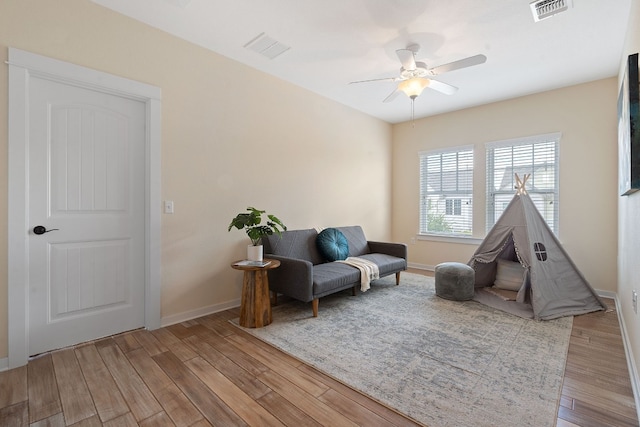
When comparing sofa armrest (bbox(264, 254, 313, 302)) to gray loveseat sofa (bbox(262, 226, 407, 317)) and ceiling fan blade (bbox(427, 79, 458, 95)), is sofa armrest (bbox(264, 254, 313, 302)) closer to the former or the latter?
gray loveseat sofa (bbox(262, 226, 407, 317))

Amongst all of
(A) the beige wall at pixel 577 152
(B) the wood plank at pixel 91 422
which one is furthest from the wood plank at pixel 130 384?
(A) the beige wall at pixel 577 152

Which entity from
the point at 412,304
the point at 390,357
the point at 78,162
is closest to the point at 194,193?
the point at 78,162

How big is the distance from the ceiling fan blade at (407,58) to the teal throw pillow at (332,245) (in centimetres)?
218

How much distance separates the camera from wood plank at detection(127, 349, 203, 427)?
1.71 m

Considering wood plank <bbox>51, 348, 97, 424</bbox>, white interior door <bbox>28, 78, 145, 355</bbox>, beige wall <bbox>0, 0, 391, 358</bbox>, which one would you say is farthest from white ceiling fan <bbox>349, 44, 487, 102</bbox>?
wood plank <bbox>51, 348, 97, 424</bbox>

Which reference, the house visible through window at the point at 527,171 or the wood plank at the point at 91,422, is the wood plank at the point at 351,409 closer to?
the wood plank at the point at 91,422

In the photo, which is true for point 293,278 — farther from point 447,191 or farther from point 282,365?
point 447,191

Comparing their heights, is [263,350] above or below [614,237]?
below

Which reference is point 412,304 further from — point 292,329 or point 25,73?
point 25,73

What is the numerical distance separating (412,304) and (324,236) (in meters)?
1.37

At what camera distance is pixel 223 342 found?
264 centimetres

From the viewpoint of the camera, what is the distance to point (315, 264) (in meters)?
3.99

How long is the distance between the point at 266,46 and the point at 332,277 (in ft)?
8.21

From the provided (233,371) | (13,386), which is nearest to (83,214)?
(13,386)
